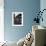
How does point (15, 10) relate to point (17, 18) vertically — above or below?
above

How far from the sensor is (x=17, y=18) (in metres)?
5.38

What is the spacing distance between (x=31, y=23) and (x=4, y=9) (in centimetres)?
124

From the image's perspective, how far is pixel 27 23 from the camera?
532cm

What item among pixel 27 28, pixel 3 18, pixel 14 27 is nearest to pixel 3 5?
pixel 3 18

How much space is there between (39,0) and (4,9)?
4.84ft

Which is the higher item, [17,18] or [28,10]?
[28,10]

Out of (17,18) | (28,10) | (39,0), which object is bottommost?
(17,18)

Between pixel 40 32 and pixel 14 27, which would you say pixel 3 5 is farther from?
pixel 40 32

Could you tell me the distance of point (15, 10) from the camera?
17.5ft

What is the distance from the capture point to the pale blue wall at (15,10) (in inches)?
209

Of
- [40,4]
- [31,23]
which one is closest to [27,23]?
[31,23]

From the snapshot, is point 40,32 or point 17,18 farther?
point 17,18

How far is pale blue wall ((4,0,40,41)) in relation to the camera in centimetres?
530

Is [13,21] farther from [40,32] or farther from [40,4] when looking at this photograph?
[40,32]
